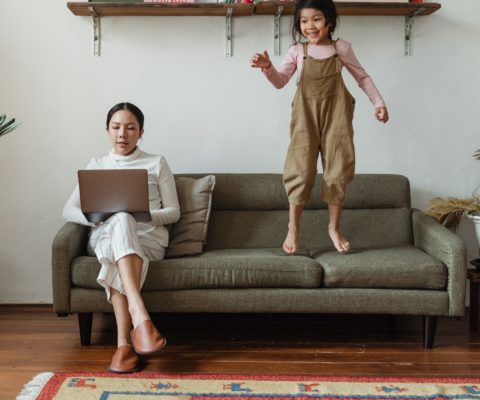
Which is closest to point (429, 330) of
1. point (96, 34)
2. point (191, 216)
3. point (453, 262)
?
point (453, 262)

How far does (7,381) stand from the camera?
2332 mm

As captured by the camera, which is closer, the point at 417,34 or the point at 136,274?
the point at 136,274

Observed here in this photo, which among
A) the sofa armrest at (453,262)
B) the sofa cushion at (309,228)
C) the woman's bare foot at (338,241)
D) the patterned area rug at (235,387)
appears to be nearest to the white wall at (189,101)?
the sofa cushion at (309,228)

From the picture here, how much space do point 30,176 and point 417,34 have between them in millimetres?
2221

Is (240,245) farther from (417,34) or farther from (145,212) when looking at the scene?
(417,34)

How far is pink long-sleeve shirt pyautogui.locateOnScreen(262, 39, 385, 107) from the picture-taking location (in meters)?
2.82

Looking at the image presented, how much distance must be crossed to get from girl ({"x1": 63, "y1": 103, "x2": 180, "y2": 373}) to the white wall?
560mm

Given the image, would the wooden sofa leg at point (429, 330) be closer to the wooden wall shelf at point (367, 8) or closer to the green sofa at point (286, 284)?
the green sofa at point (286, 284)

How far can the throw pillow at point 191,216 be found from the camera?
2893 mm

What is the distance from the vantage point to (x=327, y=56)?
9.27 feet

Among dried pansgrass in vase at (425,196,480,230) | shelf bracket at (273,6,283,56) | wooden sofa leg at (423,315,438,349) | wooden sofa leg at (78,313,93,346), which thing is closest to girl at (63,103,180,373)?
wooden sofa leg at (78,313,93,346)

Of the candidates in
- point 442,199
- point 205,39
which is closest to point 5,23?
point 205,39

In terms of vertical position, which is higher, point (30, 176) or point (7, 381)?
point (30, 176)

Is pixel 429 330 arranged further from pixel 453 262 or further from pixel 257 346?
pixel 257 346
